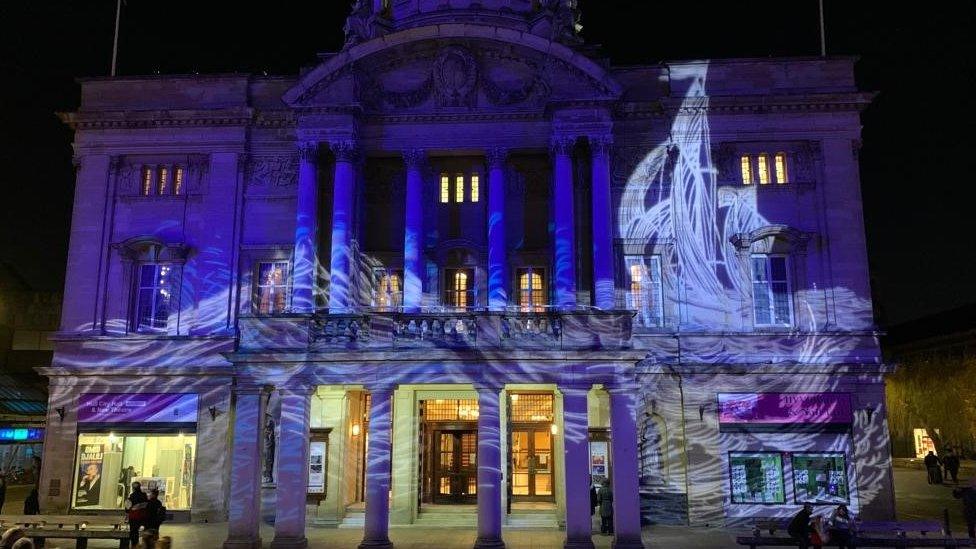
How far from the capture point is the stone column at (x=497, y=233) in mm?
26375

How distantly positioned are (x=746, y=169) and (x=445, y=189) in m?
11.0

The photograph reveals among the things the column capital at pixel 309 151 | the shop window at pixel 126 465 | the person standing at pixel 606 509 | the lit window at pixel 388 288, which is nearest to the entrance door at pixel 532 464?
the person standing at pixel 606 509

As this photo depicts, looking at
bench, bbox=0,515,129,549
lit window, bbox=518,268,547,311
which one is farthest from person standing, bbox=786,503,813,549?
bench, bbox=0,515,129,549

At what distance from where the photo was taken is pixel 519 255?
28094 millimetres

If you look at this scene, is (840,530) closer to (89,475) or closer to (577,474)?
(577,474)

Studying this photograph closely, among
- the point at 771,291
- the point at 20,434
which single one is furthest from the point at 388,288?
the point at 20,434

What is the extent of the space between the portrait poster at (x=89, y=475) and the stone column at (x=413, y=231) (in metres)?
12.2

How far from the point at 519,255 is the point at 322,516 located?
11199 millimetres

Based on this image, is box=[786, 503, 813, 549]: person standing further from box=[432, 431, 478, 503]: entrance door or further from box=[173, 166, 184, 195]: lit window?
box=[173, 166, 184, 195]: lit window

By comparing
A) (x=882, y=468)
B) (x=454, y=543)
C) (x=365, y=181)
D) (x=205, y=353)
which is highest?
(x=365, y=181)

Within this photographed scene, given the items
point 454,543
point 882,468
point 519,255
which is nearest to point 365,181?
point 519,255

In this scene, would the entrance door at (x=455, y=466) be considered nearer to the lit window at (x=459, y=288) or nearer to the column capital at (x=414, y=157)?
the lit window at (x=459, y=288)

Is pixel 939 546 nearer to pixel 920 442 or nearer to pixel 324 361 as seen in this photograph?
pixel 324 361

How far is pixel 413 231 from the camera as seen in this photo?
26.9 metres
